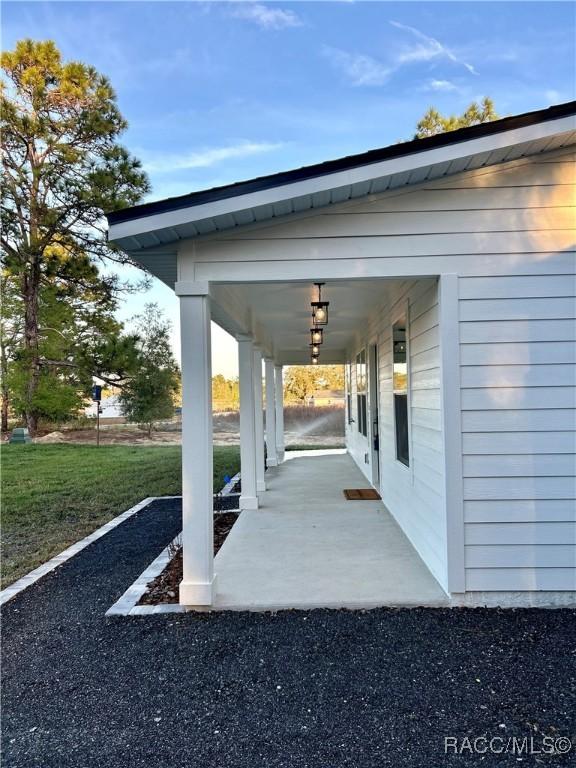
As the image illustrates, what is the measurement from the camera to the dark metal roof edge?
2.99m

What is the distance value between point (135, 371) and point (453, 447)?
1271cm

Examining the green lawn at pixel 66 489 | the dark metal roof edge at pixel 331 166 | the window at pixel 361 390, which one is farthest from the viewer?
the window at pixel 361 390

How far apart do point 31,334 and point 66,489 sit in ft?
32.4

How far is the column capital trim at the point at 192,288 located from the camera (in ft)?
10.7

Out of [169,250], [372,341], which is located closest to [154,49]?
[372,341]

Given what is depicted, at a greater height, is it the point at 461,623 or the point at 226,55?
the point at 226,55

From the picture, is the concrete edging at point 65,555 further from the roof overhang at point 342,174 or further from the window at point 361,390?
the roof overhang at point 342,174

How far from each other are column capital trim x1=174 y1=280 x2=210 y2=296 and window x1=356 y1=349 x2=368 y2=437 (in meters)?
5.01

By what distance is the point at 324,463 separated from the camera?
10.3m

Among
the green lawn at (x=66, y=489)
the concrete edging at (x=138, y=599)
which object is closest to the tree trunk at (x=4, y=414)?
the green lawn at (x=66, y=489)

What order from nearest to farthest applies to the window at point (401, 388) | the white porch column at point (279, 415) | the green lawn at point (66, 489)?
the window at point (401, 388), the green lawn at point (66, 489), the white porch column at point (279, 415)

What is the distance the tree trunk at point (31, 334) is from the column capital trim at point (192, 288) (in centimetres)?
1391

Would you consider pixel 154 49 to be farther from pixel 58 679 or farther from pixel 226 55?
pixel 58 679

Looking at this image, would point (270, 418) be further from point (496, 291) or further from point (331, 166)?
point (331, 166)
